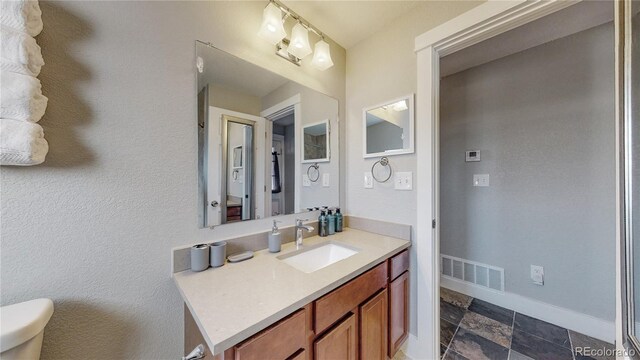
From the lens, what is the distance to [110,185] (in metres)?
Result: 0.82

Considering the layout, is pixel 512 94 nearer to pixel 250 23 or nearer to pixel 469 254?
pixel 469 254

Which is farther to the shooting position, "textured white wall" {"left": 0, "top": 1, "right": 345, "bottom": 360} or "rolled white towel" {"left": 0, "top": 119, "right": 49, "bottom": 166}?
"textured white wall" {"left": 0, "top": 1, "right": 345, "bottom": 360}

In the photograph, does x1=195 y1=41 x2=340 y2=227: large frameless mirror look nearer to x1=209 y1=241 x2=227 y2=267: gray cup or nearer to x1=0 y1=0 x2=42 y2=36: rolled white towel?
x1=209 y1=241 x2=227 y2=267: gray cup

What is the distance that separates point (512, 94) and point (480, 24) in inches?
46.1

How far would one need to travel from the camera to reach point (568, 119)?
1678 millimetres

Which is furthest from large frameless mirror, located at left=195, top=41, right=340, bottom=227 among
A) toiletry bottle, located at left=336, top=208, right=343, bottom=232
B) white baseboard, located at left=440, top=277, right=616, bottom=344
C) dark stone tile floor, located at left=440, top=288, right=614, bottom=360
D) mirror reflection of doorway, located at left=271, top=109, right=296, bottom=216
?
white baseboard, located at left=440, top=277, right=616, bottom=344

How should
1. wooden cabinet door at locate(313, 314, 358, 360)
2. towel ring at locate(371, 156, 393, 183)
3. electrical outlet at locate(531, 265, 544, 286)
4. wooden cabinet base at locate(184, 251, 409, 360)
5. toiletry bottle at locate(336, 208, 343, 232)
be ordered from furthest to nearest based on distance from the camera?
electrical outlet at locate(531, 265, 544, 286), toiletry bottle at locate(336, 208, 343, 232), towel ring at locate(371, 156, 393, 183), wooden cabinet door at locate(313, 314, 358, 360), wooden cabinet base at locate(184, 251, 409, 360)

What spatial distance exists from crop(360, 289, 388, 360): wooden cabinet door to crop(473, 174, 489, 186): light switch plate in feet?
5.38

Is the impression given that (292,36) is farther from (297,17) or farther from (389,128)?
(389,128)

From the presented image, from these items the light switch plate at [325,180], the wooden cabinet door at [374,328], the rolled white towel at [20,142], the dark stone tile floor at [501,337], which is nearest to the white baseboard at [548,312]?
the dark stone tile floor at [501,337]

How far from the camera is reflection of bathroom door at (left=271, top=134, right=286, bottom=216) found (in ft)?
4.51

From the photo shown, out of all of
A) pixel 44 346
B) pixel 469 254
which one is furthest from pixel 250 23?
pixel 469 254

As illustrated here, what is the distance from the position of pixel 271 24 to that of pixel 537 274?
9.20 ft

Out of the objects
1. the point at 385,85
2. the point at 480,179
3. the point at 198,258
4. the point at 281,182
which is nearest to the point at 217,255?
the point at 198,258
